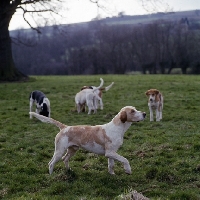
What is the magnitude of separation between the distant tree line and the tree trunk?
30.1 metres

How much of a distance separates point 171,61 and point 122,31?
1446cm

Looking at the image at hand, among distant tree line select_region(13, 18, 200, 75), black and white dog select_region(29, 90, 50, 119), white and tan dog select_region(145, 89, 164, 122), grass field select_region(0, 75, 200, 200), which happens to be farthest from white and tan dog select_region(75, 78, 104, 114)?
distant tree line select_region(13, 18, 200, 75)

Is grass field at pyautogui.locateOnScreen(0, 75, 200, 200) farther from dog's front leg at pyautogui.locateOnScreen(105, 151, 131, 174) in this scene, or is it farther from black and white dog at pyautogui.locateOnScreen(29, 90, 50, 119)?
black and white dog at pyautogui.locateOnScreen(29, 90, 50, 119)

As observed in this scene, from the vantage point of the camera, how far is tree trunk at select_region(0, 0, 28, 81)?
29469 millimetres

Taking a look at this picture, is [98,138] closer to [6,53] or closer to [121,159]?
[121,159]

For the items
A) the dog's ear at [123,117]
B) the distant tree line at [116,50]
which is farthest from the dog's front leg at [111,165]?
the distant tree line at [116,50]

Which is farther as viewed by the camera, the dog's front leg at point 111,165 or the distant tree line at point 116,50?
the distant tree line at point 116,50

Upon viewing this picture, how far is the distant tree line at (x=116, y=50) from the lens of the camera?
61.7m

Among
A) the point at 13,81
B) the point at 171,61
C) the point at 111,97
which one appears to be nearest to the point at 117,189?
the point at 111,97

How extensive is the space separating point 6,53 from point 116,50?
38.3 m

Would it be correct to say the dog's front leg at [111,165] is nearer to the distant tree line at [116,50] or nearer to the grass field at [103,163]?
the grass field at [103,163]

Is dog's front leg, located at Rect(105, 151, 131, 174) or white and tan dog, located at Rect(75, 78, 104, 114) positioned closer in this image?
dog's front leg, located at Rect(105, 151, 131, 174)

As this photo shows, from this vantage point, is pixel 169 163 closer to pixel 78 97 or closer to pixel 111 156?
pixel 111 156

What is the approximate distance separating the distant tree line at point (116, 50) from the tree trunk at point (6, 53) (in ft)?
98.7
